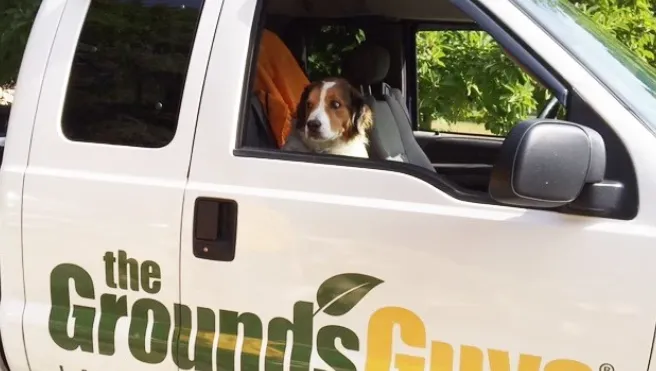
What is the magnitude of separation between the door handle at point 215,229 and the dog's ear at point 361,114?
1.33m

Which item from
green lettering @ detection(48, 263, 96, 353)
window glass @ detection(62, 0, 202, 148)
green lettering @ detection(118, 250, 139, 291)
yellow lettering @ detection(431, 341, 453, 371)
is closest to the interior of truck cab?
window glass @ detection(62, 0, 202, 148)

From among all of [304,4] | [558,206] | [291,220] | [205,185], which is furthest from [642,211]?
[304,4]

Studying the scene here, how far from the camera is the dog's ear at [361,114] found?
3543mm

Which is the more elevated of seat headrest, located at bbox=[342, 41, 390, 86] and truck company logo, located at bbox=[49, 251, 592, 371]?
seat headrest, located at bbox=[342, 41, 390, 86]

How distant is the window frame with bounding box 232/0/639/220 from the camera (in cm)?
206

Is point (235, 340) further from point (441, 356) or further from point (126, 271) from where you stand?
point (441, 356)

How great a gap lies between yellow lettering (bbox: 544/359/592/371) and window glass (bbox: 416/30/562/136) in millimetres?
3504

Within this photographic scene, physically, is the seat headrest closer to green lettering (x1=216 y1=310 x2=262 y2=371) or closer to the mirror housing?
green lettering (x1=216 y1=310 x2=262 y2=371)

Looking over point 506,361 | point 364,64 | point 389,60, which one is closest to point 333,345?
point 506,361

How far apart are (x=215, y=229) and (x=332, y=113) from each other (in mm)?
1193

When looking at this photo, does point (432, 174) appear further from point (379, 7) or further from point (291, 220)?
point (379, 7)

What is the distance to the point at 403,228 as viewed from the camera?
2156mm

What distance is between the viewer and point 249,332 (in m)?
2.35

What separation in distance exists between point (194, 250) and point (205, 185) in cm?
21
